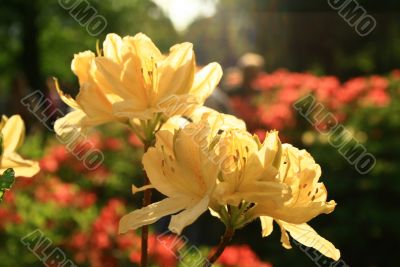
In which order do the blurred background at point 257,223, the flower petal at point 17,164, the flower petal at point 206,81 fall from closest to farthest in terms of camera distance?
the flower petal at point 17,164, the flower petal at point 206,81, the blurred background at point 257,223

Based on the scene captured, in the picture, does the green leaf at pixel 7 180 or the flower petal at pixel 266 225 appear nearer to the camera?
the green leaf at pixel 7 180

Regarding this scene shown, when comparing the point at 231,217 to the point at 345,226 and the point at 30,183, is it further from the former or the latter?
the point at 345,226

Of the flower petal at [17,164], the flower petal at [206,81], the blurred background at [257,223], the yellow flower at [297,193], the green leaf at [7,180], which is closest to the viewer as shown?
the green leaf at [7,180]

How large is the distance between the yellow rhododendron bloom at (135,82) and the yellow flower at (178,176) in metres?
0.13

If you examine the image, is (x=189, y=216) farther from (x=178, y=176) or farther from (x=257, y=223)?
(x=257, y=223)

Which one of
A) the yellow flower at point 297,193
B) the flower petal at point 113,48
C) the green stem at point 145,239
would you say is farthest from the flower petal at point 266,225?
the flower petal at point 113,48

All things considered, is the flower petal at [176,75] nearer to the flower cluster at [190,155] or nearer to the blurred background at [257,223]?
the flower cluster at [190,155]

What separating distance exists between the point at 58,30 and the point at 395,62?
31.2 feet

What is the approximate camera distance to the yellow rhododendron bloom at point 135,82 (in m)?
1.15

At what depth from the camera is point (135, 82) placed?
46.6 inches

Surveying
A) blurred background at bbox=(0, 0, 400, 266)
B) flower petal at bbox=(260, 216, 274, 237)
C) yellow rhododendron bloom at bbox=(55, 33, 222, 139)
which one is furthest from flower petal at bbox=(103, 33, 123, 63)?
blurred background at bbox=(0, 0, 400, 266)

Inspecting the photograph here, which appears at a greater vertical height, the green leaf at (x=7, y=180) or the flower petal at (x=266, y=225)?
the flower petal at (x=266, y=225)

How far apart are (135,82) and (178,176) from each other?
0.23 m

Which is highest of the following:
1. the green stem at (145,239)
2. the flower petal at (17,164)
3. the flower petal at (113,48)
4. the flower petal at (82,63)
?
the flower petal at (113,48)
